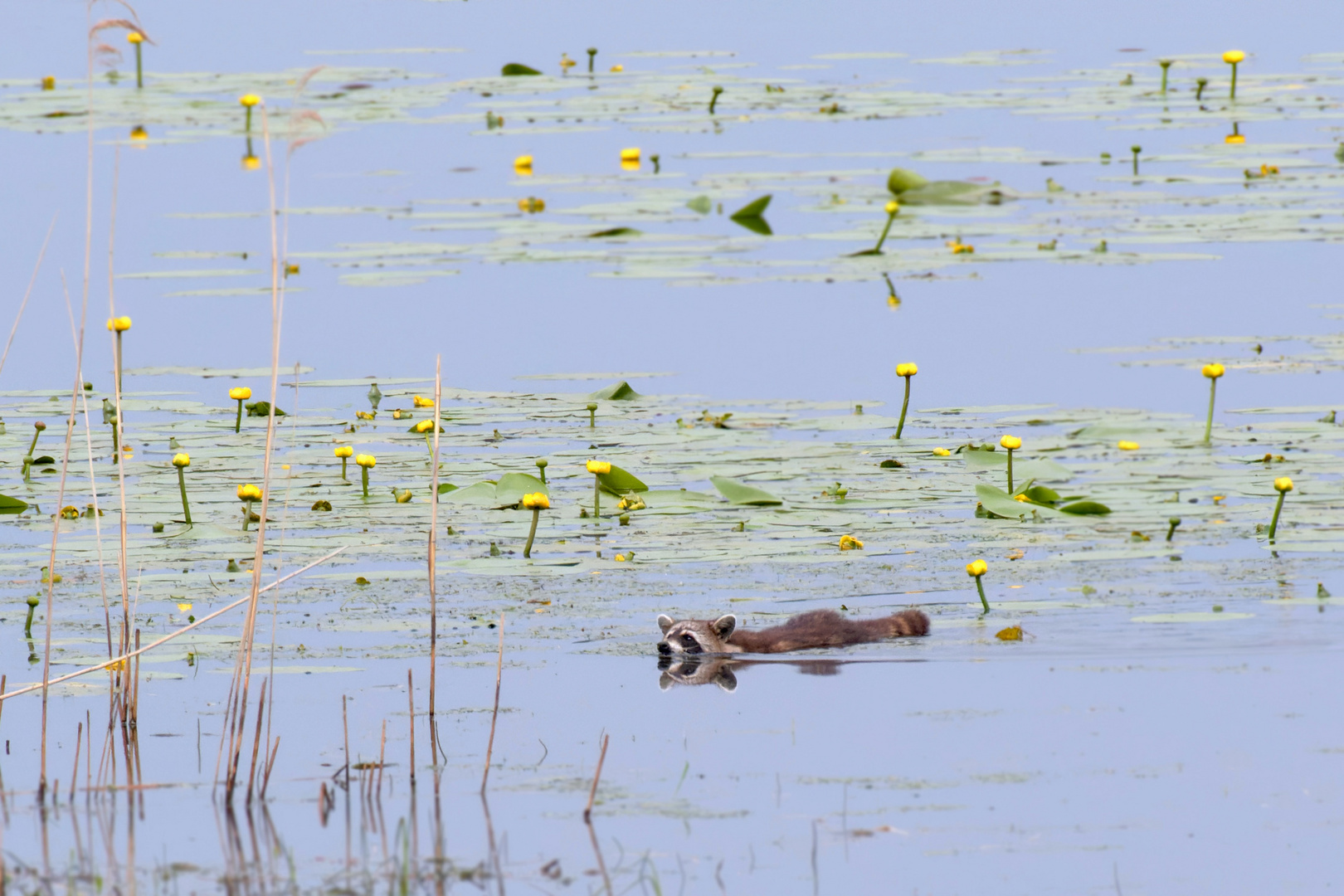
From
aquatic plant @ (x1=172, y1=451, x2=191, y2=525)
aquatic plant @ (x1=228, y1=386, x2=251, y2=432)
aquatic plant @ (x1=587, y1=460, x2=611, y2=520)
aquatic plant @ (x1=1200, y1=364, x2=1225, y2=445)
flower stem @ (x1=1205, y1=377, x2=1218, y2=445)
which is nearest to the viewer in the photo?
aquatic plant @ (x1=172, y1=451, x2=191, y2=525)

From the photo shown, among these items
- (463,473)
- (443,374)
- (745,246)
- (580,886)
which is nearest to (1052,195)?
(745,246)

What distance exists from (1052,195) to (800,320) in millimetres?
3745

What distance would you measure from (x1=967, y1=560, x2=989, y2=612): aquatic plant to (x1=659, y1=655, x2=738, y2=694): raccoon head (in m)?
0.86

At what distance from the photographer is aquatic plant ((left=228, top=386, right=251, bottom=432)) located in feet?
31.6

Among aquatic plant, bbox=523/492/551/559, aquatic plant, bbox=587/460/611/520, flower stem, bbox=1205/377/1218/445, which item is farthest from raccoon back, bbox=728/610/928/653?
flower stem, bbox=1205/377/1218/445

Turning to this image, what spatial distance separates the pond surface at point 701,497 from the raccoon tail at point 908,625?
55 millimetres

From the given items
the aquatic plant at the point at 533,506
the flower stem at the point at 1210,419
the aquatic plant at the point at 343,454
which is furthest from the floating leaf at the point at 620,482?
the flower stem at the point at 1210,419

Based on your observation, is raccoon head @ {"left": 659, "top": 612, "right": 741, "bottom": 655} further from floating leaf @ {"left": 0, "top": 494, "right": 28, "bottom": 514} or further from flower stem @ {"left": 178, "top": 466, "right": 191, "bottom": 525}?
floating leaf @ {"left": 0, "top": 494, "right": 28, "bottom": 514}

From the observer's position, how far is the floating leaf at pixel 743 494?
28.5ft

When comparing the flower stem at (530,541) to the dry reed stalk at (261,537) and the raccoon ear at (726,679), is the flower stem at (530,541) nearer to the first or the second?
the raccoon ear at (726,679)

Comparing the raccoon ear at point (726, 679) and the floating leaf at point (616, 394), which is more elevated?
the floating leaf at point (616, 394)

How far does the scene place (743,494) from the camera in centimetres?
870

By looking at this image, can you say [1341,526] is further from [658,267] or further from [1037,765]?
[658,267]

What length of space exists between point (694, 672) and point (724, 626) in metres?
0.39
